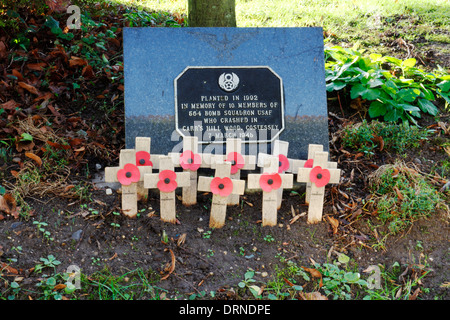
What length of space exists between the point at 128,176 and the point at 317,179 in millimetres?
1396

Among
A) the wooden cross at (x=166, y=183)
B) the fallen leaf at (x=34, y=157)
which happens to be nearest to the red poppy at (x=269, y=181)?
the wooden cross at (x=166, y=183)

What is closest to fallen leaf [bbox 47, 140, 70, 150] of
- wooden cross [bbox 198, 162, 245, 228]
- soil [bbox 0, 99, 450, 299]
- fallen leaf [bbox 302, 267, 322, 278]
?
soil [bbox 0, 99, 450, 299]

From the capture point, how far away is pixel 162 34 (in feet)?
12.1

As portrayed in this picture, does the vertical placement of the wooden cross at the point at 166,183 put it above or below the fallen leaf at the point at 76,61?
below

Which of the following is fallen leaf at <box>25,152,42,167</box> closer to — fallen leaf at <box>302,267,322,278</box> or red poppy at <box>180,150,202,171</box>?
red poppy at <box>180,150,202,171</box>

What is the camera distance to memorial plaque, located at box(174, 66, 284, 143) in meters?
3.62

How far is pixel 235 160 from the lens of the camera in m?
3.41

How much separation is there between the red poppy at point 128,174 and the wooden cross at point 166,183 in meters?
0.07

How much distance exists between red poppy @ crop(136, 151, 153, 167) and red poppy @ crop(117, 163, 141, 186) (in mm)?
144

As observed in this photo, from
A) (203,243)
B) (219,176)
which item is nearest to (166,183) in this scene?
(219,176)

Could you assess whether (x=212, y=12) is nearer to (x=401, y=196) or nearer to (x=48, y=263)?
(x=401, y=196)

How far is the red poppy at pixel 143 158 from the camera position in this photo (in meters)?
3.33

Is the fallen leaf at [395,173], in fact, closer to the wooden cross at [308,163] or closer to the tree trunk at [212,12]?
the wooden cross at [308,163]

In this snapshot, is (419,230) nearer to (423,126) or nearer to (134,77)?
(423,126)
